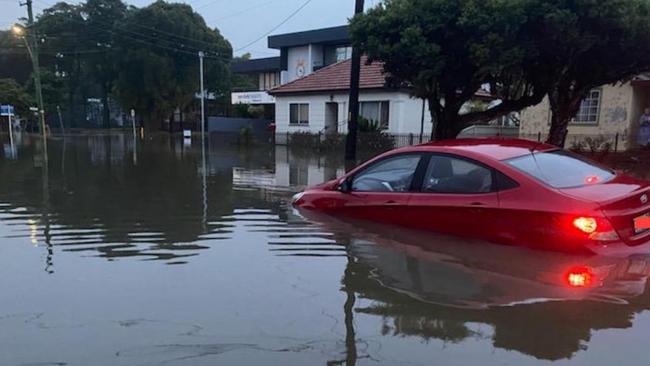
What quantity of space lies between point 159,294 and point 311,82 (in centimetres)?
2724

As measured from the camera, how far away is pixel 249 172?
1567 centimetres

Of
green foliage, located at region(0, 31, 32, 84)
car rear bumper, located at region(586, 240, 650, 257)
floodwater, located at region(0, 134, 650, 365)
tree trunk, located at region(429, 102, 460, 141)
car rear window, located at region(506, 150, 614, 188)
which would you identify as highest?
green foliage, located at region(0, 31, 32, 84)

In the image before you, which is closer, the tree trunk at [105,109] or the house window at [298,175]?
the house window at [298,175]

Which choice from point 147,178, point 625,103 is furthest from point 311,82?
point 147,178

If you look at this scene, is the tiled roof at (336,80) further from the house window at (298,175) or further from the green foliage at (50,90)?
the green foliage at (50,90)

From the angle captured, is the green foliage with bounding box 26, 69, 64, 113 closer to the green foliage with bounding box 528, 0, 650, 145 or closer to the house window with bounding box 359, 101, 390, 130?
Answer: the house window with bounding box 359, 101, 390, 130

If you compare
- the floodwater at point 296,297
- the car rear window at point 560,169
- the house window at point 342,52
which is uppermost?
the house window at point 342,52

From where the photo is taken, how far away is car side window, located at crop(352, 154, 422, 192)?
6.59m

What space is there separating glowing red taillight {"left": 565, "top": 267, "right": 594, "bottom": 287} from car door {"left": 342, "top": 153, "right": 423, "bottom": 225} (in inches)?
81.3

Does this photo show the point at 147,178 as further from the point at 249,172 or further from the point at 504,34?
the point at 504,34

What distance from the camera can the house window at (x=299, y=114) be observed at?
3147cm

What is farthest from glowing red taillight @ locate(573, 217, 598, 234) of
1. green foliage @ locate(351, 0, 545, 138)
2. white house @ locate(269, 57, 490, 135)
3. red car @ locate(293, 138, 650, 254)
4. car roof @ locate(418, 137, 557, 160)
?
white house @ locate(269, 57, 490, 135)

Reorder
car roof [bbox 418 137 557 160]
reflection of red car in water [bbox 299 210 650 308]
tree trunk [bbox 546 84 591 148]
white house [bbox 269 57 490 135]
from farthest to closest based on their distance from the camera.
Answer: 1. white house [bbox 269 57 490 135]
2. tree trunk [bbox 546 84 591 148]
3. car roof [bbox 418 137 557 160]
4. reflection of red car in water [bbox 299 210 650 308]

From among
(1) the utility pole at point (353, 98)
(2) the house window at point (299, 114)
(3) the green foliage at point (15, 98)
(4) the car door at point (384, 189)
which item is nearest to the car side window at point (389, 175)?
(4) the car door at point (384, 189)
